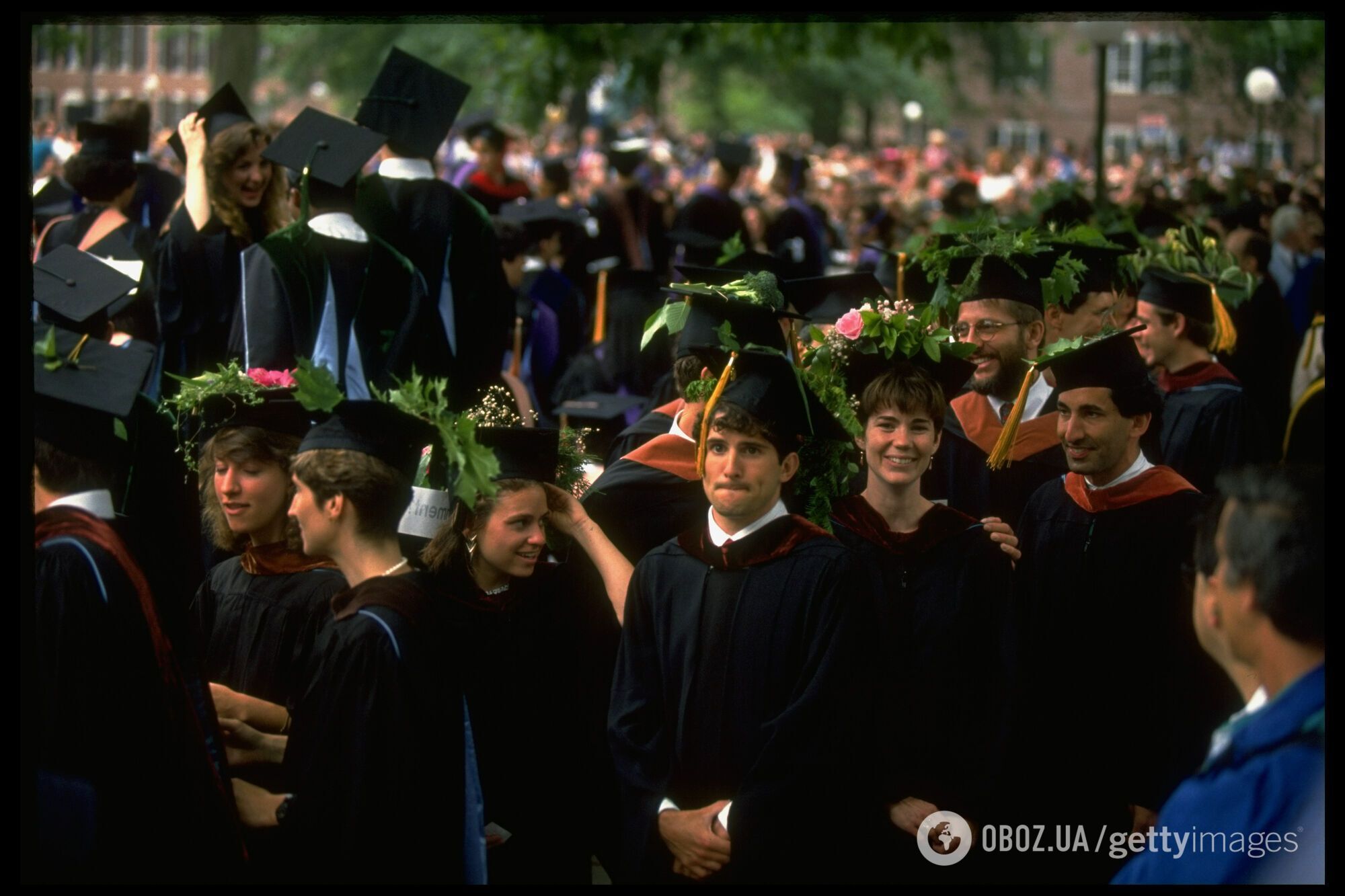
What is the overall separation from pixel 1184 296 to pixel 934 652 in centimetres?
322

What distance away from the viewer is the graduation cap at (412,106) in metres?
7.63

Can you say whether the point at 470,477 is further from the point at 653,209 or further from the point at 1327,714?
the point at 653,209

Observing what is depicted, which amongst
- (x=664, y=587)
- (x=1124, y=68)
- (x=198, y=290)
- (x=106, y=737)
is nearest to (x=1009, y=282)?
(x=664, y=587)

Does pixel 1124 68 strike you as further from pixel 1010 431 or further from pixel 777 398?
pixel 777 398

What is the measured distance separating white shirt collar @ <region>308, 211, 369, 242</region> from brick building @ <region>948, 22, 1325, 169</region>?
35.2m

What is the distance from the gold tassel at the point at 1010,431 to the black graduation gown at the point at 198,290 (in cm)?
318

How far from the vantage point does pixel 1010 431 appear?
5238 millimetres

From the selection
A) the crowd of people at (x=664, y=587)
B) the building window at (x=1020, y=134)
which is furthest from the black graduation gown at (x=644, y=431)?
the building window at (x=1020, y=134)

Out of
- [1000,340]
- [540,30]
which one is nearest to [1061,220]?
[1000,340]

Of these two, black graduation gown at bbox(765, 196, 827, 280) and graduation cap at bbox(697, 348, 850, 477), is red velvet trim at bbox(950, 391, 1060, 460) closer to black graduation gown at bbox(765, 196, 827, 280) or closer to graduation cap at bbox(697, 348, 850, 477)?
graduation cap at bbox(697, 348, 850, 477)

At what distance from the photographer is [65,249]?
4.98 meters

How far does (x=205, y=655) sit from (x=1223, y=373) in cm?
437

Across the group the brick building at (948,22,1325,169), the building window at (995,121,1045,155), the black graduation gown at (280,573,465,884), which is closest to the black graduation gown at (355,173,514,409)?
the black graduation gown at (280,573,465,884)

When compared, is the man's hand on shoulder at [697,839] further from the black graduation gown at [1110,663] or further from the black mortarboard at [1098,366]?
the black mortarboard at [1098,366]
